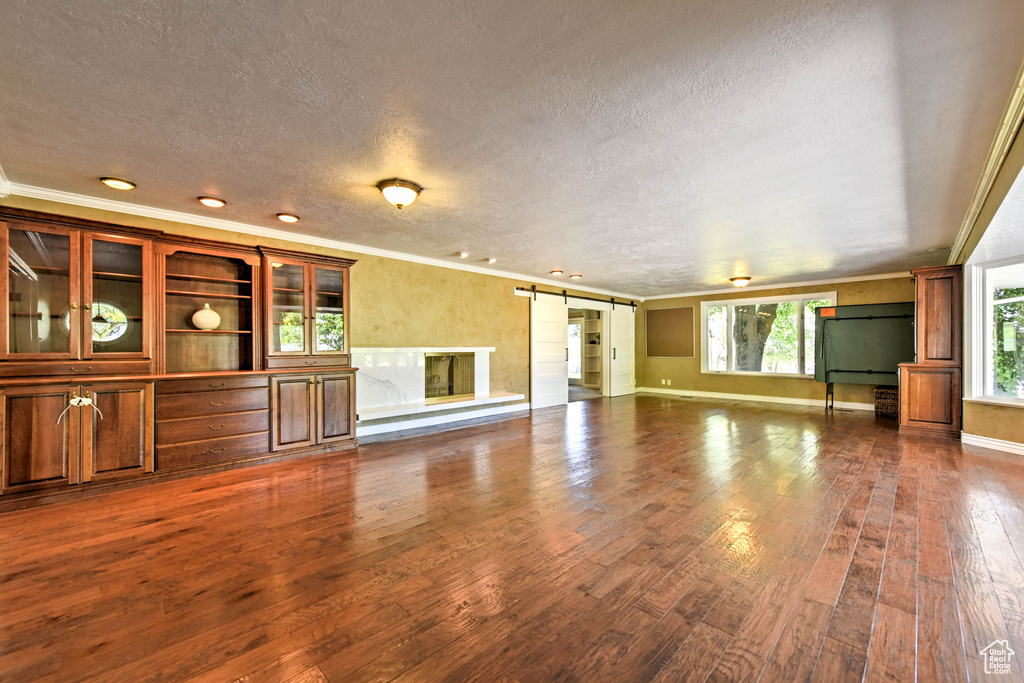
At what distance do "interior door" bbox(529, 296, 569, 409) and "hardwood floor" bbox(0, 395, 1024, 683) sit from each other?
12.6 ft

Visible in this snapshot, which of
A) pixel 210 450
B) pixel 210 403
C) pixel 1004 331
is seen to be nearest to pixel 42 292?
pixel 210 403

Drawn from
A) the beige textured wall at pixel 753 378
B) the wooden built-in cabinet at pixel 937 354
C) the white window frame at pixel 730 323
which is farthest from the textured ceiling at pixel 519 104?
the white window frame at pixel 730 323

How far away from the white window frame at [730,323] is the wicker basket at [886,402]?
1137 millimetres

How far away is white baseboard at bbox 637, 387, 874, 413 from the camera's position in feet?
24.9

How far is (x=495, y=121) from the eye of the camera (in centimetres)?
235

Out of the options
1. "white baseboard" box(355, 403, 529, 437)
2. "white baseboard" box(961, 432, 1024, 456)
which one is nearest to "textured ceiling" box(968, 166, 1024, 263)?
"white baseboard" box(961, 432, 1024, 456)

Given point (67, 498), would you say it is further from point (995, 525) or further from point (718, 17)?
point (995, 525)

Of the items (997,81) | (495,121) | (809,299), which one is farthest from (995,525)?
(809,299)

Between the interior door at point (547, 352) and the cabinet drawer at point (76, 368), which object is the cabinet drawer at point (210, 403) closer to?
the cabinet drawer at point (76, 368)

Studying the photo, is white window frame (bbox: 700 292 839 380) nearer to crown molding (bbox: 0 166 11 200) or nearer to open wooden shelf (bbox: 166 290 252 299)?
open wooden shelf (bbox: 166 290 252 299)

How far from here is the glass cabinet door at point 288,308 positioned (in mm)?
4484

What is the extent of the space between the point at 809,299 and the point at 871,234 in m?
3.82

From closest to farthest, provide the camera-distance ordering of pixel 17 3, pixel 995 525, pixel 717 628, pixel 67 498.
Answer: pixel 17 3
pixel 717 628
pixel 995 525
pixel 67 498

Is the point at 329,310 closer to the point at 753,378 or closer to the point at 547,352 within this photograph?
the point at 547,352
